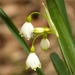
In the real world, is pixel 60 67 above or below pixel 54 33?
below

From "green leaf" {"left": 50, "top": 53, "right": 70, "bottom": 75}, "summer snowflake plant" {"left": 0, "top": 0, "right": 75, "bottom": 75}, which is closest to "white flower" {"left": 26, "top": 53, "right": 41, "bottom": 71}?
"summer snowflake plant" {"left": 0, "top": 0, "right": 75, "bottom": 75}

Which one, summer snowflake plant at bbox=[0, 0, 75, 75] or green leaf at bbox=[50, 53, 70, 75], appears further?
green leaf at bbox=[50, 53, 70, 75]

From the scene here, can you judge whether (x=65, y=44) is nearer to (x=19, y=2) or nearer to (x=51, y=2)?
(x=51, y=2)

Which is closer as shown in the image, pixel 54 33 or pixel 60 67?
pixel 54 33

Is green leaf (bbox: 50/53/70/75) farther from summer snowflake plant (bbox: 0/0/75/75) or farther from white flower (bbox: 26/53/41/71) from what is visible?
white flower (bbox: 26/53/41/71)

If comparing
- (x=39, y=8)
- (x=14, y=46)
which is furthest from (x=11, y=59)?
(x=39, y=8)

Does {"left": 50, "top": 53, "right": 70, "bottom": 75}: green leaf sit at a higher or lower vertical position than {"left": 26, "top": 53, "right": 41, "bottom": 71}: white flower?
lower

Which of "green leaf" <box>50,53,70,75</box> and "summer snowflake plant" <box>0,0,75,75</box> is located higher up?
"summer snowflake plant" <box>0,0,75,75</box>

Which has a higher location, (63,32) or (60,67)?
(63,32)
